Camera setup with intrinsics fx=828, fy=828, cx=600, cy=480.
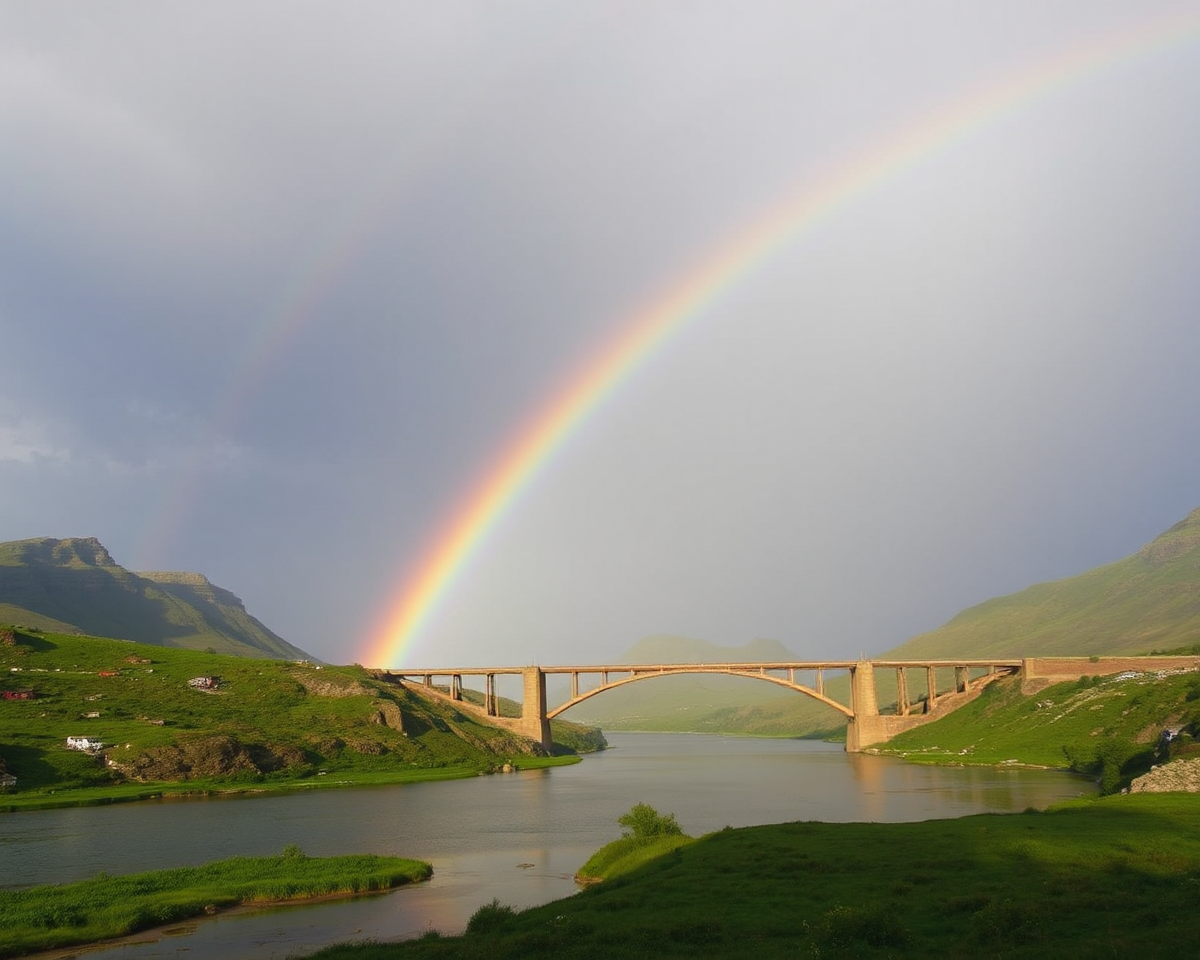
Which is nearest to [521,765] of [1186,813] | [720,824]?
[720,824]

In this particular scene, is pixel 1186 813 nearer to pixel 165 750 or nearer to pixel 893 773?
→ pixel 893 773

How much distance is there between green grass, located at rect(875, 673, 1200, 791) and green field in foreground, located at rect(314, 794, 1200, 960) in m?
31.4

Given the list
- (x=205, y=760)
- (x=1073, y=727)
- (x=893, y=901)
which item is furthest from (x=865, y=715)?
(x=893, y=901)

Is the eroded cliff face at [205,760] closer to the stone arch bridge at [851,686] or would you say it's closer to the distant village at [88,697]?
the distant village at [88,697]

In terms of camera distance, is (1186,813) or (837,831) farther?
(837,831)

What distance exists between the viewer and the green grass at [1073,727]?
66.2 metres

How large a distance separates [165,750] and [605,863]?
203 ft

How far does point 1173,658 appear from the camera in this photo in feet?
381

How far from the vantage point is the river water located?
2945cm

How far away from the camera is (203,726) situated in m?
91.0

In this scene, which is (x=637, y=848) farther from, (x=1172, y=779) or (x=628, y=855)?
(x=1172, y=779)

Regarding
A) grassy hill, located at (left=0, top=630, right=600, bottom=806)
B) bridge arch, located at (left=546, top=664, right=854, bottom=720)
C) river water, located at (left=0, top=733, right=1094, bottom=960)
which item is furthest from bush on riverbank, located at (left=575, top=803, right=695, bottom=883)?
bridge arch, located at (left=546, top=664, right=854, bottom=720)

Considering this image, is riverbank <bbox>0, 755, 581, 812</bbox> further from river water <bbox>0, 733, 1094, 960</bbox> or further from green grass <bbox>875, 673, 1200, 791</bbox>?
green grass <bbox>875, 673, 1200, 791</bbox>

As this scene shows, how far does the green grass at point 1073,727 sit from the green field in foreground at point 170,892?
4708 cm
